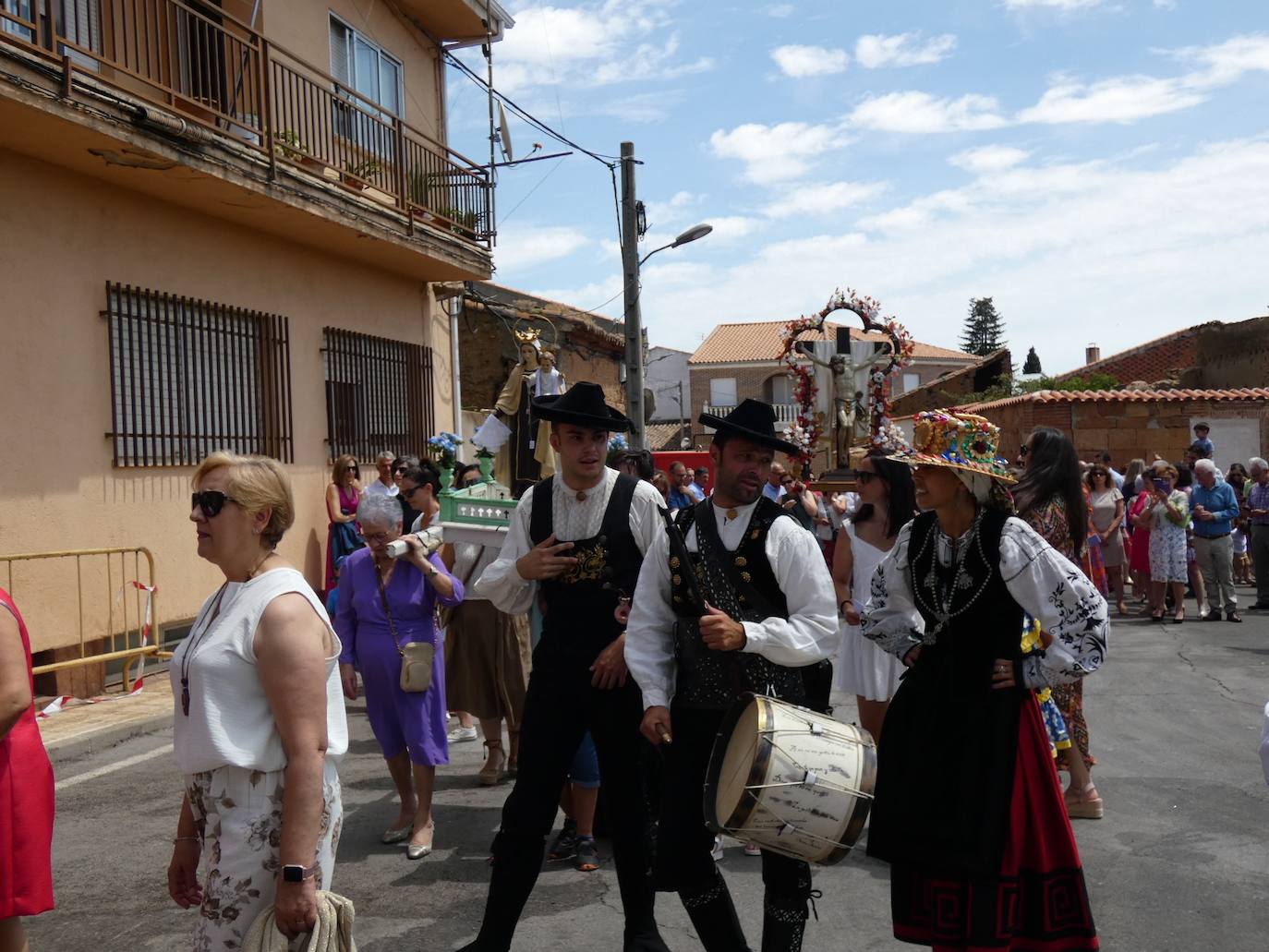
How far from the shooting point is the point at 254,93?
1241 cm

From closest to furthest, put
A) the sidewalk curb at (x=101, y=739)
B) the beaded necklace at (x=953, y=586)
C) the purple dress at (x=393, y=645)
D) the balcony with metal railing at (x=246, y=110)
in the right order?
the beaded necklace at (x=953, y=586) → the purple dress at (x=393, y=645) → the sidewalk curb at (x=101, y=739) → the balcony with metal railing at (x=246, y=110)

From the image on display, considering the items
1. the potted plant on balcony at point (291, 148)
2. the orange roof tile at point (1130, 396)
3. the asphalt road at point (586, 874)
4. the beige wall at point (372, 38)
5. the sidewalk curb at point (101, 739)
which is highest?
the beige wall at point (372, 38)

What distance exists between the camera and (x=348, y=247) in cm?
1377

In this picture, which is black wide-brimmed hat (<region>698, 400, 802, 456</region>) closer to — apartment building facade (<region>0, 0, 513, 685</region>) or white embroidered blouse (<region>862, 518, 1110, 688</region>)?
white embroidered blouse (<region>862, 518, 1110, 688</region>)

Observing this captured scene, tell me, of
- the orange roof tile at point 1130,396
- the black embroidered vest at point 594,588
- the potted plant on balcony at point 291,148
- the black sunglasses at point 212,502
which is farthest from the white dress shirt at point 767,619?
the orange roof tile at point 1130,396

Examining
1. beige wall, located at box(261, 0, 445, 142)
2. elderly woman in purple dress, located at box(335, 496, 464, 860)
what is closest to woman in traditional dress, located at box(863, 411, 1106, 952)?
elderly woman in purple dress, located at box(335, 496, 464, 860)

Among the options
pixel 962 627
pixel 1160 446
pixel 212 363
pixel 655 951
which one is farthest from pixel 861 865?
pixel 1160 446

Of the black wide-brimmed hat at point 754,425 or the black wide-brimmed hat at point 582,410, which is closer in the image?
the black wide-brimmed hat at point 754,425

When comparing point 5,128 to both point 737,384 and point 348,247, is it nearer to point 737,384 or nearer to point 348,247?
point 348,247

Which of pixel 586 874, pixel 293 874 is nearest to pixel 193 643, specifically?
pixel 293 874

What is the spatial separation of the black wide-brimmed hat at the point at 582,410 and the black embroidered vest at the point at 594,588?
0.27m

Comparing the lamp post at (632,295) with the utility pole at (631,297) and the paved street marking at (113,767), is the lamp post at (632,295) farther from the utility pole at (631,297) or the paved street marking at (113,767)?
the paved street marking at (113,767)

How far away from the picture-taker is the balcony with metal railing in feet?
29.7

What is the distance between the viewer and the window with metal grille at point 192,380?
1039 cm
